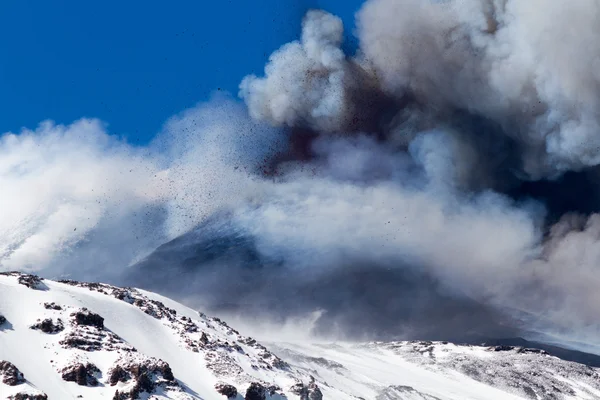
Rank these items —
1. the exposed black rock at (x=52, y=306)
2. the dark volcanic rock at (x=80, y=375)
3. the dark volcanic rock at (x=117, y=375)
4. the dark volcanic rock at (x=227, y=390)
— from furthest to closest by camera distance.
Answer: the exposed black rock at (x=52, y=306)
the dark volcanic rock at (x=227, y=390)
the dark volcanic rock at (x=117, y=375)
the dark volcanic rock at (x=80, y=375)

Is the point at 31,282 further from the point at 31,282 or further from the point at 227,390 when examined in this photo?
the point at 227,390

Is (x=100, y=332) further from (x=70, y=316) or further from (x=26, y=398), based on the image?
(x=26, y=398)

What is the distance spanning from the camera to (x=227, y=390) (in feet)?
244

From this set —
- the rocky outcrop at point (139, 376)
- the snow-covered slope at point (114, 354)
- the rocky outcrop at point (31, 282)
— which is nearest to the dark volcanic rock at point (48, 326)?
the snow-covered slope at point (114, 354)

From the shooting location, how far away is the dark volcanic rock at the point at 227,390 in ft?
243

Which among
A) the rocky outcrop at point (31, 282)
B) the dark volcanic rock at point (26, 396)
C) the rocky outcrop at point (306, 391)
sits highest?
the rocky outcrop at point (31, 282)

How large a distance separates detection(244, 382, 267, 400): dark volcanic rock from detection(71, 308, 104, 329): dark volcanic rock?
69.1ft

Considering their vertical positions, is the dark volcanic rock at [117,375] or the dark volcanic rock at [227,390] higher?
the dark volcanic rock at [227,390]

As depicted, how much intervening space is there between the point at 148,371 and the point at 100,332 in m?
11.6

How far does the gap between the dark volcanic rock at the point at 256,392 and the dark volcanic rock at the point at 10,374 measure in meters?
28.7

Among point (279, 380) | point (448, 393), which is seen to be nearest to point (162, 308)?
point (279, 380)

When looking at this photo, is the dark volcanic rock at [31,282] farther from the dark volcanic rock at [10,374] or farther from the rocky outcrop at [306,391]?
the rocky outcrop at [306,391]

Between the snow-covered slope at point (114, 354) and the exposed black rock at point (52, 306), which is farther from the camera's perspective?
the exposed black rock at point (52, 306)

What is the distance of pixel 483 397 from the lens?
634 feet
